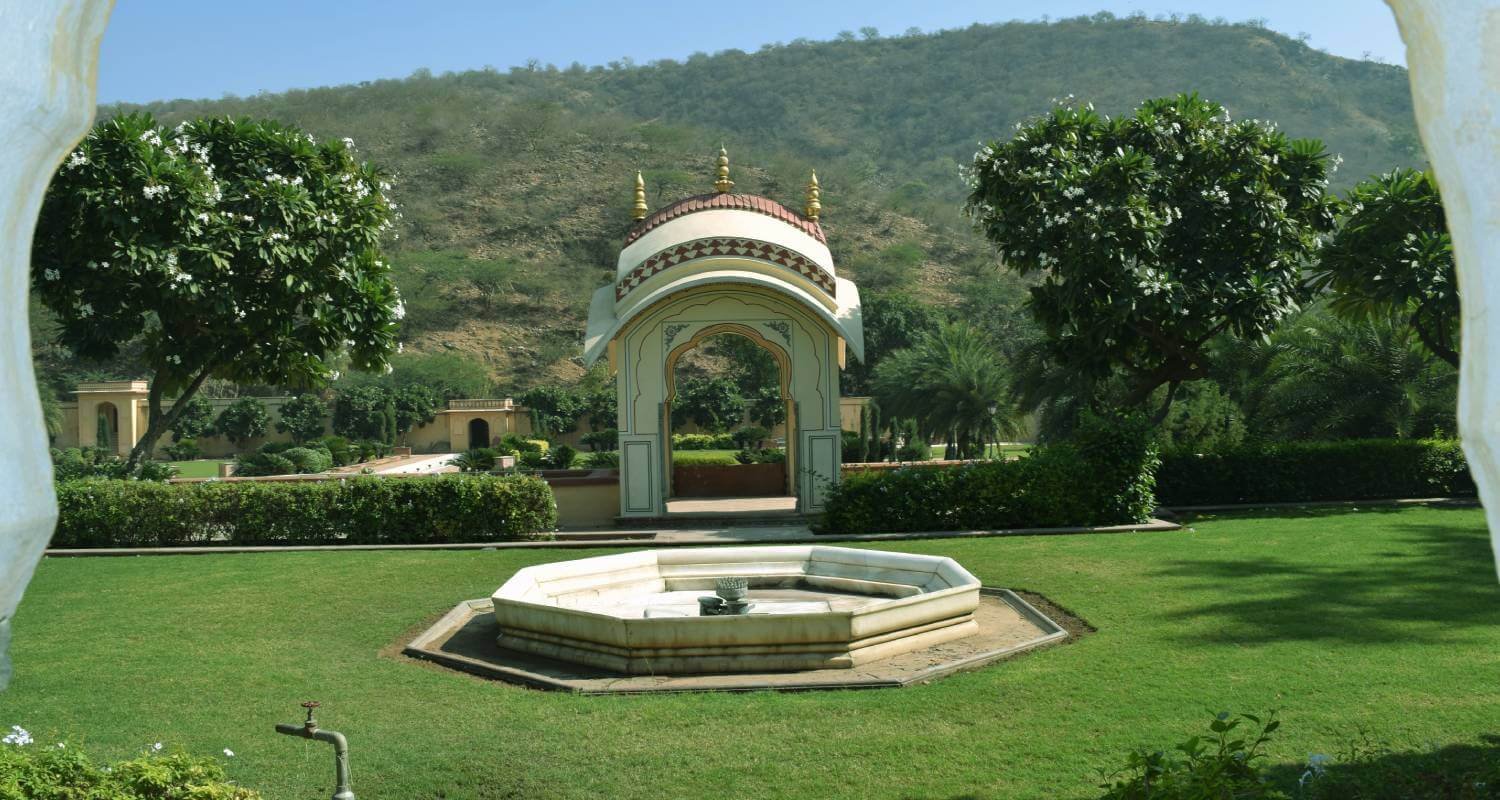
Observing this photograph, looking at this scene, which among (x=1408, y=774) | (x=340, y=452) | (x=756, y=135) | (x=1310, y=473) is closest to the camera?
(x=1408, y=774)

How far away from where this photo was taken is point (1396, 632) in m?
9.52

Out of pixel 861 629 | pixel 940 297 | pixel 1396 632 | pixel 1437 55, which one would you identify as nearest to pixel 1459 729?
pixel 1396 632

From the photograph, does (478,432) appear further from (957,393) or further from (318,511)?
(318,511)

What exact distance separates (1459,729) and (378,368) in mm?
16586

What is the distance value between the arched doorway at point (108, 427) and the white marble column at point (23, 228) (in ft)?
179

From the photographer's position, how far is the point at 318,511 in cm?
1694

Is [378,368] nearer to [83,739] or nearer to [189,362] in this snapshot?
[189,362]

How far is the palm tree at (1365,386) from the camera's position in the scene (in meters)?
21.8

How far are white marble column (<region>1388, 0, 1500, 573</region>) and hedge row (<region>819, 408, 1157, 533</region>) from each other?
594 inches

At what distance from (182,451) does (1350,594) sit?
48.0 metres

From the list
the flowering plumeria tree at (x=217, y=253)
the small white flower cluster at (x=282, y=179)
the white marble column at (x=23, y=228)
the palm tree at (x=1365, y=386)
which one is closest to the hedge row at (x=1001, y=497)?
the palm tree at (x=1365, y=386)

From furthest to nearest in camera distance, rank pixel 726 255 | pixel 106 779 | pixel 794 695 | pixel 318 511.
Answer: pixel 726 255 < pixel 318 511 < pixel 794 695 < pixel 106 779

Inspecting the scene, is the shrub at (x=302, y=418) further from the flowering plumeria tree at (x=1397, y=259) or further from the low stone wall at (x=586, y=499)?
the flowering plumeria tree at (x=1397, y=259)

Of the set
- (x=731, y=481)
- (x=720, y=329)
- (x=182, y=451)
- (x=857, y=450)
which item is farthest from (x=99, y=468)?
(x=182, y=451)
